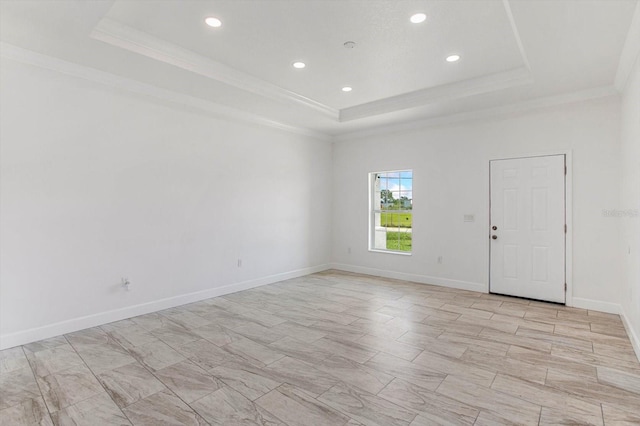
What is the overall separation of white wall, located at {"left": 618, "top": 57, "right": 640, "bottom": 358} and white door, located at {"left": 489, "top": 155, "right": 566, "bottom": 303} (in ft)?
2.25

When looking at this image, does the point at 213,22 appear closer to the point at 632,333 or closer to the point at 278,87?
the point at 278,87

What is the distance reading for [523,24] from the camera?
9.14 ft

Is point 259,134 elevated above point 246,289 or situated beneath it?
elevated above

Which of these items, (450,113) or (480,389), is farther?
(450,113)

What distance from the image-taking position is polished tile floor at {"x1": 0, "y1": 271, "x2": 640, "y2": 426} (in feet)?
7.09

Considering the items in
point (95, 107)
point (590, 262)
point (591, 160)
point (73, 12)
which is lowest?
point (590, 262)

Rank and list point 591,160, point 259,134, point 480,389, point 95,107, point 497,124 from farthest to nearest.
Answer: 1. point 259,134
2. point 497,124
3. point 591,160
4. point 95,107
5. point 480,389

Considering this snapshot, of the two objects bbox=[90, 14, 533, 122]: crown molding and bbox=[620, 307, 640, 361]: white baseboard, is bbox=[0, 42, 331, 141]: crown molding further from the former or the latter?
bbox=[620, 307, 640, 361]: white baseboard

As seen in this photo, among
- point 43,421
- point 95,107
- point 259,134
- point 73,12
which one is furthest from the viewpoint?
point 259,134

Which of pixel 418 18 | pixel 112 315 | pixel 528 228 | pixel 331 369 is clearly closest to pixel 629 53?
pixel 418 18

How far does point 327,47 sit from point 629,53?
9.63ft

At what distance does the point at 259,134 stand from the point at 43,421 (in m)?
4.47

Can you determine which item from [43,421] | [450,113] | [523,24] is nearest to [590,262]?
[450,113]

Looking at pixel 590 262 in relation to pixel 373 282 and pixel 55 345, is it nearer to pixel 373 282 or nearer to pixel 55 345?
pixel 373 282
